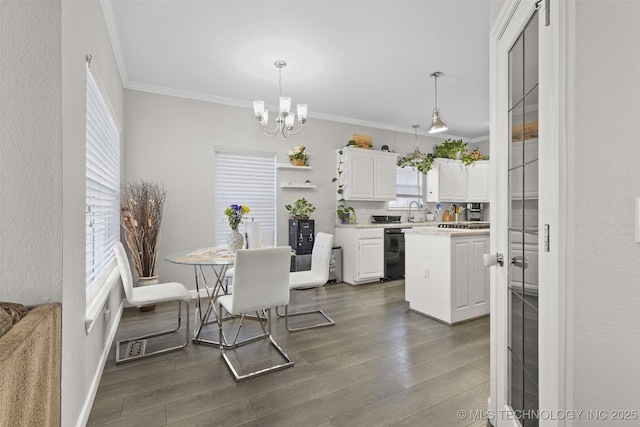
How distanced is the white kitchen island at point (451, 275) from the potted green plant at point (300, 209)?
1869 mm

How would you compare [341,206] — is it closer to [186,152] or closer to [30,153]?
[186,152]

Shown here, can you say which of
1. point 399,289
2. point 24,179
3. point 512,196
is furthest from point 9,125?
point 399,289

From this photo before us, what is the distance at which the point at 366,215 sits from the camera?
571cm

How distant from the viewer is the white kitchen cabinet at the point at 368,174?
5.24 meters

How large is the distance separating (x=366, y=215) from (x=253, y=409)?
4.23 metres

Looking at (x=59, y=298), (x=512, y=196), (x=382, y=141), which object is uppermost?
(x=382, y=141)

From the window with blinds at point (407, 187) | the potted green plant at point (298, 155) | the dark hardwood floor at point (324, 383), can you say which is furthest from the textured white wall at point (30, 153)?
the window with blinds at point (407, 187)

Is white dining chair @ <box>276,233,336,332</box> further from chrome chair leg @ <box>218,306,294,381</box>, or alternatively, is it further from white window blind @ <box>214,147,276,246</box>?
white window blind @ <box>214,147,276,246</box>

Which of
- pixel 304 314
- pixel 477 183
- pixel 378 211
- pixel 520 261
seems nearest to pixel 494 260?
pixel 520 261

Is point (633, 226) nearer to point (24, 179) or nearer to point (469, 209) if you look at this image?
point (24, 179)

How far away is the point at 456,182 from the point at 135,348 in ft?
20.1

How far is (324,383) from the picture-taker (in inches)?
82.5

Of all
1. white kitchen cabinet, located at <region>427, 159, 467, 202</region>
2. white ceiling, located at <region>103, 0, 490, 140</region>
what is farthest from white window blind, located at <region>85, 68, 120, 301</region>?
white kitchen cabinet, located at <region>427, 159, 467, 202</region>

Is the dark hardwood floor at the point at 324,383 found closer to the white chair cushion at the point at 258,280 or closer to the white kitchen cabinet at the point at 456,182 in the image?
the white chair cushion at the point at 258,280
